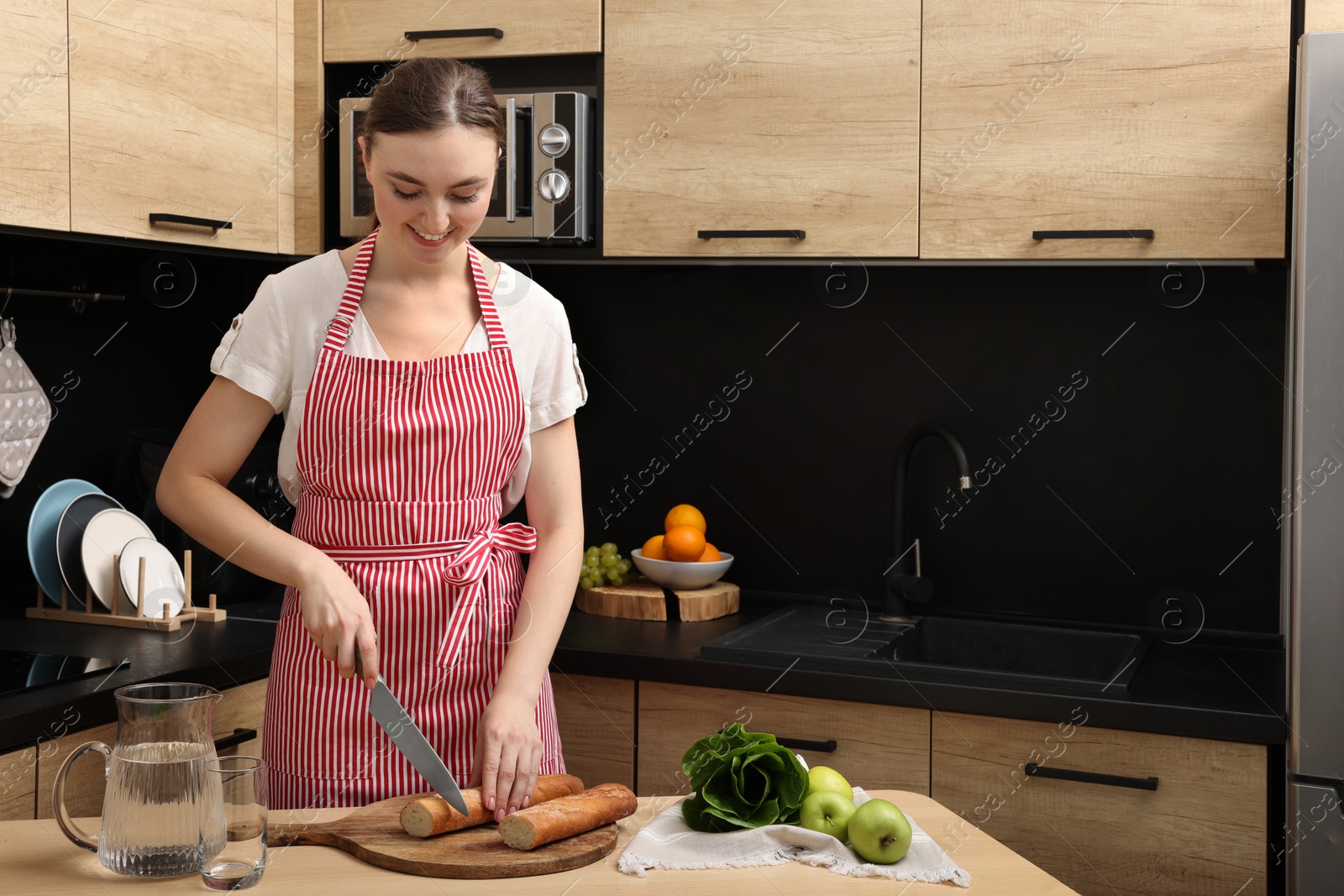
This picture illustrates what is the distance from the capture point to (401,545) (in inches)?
56.3

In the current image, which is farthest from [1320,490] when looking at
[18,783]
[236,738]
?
[18,783]

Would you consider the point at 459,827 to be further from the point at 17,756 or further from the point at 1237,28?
the point at 1237,28

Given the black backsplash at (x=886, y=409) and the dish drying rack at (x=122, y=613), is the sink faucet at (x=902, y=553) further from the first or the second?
the dish drying rack at (x=122, y=613)

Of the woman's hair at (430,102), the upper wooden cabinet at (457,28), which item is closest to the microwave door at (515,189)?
the upper wooden cabinet at (457,28)

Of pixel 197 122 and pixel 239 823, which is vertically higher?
pixel 197 122

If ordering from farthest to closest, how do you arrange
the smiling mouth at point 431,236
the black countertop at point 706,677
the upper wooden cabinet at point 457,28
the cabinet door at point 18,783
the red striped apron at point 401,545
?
the upper wooden cabinet at point 457,28
the black countertop at point 706,677
the cabinet door at point 18,783
the red striped apron at point 401,545
the smiling mouth at point 431,236

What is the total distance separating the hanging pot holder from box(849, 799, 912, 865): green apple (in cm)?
162

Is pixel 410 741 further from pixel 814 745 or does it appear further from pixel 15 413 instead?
pixel 15 413

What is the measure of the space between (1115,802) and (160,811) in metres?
1.26

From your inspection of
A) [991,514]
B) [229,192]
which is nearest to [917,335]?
[991,514]

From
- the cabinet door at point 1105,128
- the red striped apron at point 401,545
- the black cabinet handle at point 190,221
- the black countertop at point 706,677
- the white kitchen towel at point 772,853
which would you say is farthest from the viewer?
the black cabinet handle at point 190,221

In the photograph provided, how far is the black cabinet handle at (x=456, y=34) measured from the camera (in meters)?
2.17

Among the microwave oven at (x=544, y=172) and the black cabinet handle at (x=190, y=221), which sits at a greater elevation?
the microwave oven at (x=544, y=172)

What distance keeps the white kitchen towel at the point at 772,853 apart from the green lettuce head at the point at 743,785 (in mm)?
14
